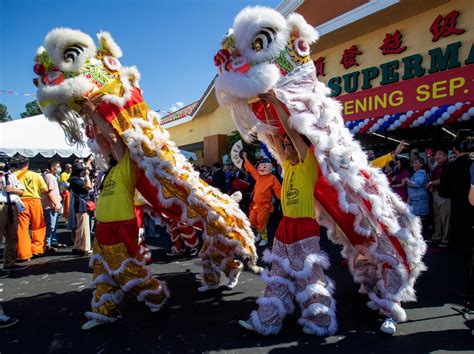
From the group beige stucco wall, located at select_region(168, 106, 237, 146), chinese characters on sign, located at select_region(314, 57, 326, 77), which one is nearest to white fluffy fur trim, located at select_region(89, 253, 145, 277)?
chinese characters on sign, located at select_region(314, 57, 326, 77)

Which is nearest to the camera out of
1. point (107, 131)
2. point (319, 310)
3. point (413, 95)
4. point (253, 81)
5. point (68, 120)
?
point (253, 81)

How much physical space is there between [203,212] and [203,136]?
1330 cm

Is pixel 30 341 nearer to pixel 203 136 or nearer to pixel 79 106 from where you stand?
pixel 79 106

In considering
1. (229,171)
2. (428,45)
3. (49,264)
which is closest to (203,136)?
(229,171)

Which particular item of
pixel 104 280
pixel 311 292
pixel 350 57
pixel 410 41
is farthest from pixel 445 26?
pixel 104 280

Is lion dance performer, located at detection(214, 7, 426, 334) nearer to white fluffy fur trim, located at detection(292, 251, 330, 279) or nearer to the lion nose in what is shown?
the lion nose

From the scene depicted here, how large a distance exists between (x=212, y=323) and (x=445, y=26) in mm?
8070

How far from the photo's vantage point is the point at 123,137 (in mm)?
3064

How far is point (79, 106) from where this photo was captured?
298 cm

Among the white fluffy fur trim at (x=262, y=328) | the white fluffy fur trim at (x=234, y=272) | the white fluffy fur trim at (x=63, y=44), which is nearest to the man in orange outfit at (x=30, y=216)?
the white fluffy fur trim at (x=63, y=44)

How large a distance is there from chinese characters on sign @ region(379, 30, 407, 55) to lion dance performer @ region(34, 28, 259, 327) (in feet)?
23.7

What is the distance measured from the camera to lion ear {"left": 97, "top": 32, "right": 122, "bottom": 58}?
3.22 m

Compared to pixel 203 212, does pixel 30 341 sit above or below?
below

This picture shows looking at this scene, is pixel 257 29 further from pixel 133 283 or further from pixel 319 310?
pixel 133 283
